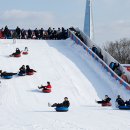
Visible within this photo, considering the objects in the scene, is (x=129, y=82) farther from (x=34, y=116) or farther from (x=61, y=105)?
(x=34, y=116)

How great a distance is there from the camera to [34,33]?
3716 centimetres

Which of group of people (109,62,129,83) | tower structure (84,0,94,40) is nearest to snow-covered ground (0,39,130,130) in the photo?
group of people (109,62,129,83)

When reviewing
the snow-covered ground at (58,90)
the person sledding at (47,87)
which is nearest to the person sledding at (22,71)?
the snow-covered ground at (58,90)

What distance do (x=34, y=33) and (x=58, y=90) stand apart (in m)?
14.5

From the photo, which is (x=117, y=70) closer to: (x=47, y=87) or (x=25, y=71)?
(x=25, y=71)

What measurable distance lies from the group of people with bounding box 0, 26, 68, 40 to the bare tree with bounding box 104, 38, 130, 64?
113 ft

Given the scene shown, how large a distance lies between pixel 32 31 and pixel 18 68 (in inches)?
432

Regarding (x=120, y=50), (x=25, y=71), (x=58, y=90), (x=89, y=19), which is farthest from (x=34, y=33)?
(x=120, y=50)

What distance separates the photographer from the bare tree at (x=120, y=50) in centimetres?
7196

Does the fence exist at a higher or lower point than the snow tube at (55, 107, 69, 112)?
higher

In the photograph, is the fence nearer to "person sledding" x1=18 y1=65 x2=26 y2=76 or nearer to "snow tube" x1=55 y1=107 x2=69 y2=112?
"person sledding" x1=18 y1=65 x2=26 y2=76

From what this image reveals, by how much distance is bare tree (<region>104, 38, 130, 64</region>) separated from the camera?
236 feet

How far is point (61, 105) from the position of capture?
18141 mm

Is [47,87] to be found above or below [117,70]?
below
